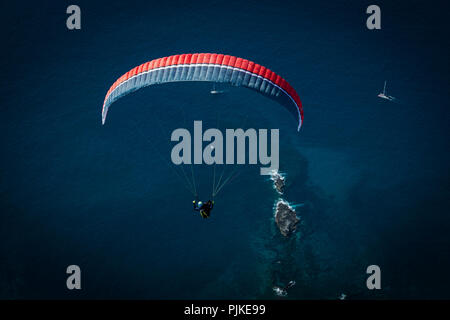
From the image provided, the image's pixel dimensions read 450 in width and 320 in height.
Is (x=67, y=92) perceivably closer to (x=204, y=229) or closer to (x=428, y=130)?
(x=204, y=229)

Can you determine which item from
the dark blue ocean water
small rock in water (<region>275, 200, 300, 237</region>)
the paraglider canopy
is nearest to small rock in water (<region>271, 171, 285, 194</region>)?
the dark blue ocean water

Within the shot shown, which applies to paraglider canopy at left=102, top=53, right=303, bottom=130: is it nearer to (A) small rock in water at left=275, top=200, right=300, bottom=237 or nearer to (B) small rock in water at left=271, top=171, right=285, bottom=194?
(B) small rock in water at left=271, top=171, right=285, bottom=194

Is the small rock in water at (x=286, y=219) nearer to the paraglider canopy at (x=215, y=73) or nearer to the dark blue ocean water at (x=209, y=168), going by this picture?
the dark blue ocean water at (x=209, y=168)

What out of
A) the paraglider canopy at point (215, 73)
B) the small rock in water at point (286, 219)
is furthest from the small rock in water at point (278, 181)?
the paraglider canopy at point (215, 73)

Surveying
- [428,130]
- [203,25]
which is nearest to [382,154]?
[428,130]
